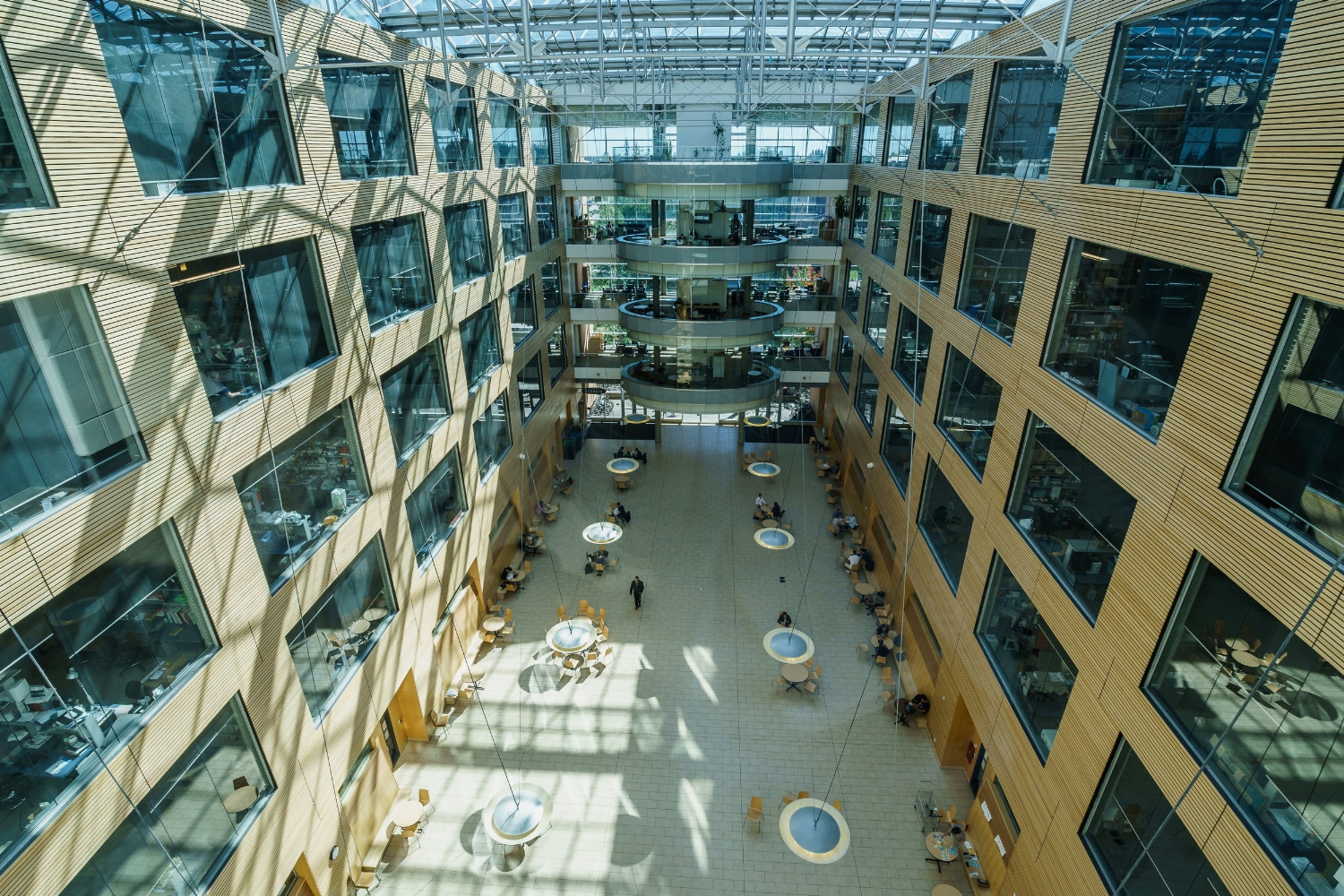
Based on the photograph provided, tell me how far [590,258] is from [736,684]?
1798 centimetres

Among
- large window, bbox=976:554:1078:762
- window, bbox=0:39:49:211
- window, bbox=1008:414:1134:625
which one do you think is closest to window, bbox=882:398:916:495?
large window, bbox=976:554:1078:762

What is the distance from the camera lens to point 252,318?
32.4 feet

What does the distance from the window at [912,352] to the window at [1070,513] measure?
5.27 metres

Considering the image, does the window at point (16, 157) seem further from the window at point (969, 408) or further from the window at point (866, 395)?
the window at point (866, 395)

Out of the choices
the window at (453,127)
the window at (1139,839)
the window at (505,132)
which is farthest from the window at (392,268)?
the window at (1139,839)

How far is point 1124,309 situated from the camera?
948cm

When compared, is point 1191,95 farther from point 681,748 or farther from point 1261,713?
point 681,748

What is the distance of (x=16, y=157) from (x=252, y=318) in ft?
11.2

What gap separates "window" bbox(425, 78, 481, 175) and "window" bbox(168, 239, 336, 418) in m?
6.25

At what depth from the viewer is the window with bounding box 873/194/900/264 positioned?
2048 cm

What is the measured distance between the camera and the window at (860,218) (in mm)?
24266

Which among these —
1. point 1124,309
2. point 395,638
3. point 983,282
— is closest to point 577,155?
point 983,282

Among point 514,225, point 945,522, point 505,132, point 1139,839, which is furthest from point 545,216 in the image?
point 1139,839

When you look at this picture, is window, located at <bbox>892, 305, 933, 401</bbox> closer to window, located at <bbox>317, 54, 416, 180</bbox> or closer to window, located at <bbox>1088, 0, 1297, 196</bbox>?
window, located at <bbox>1088, 0, 1297, 196</bbox>
